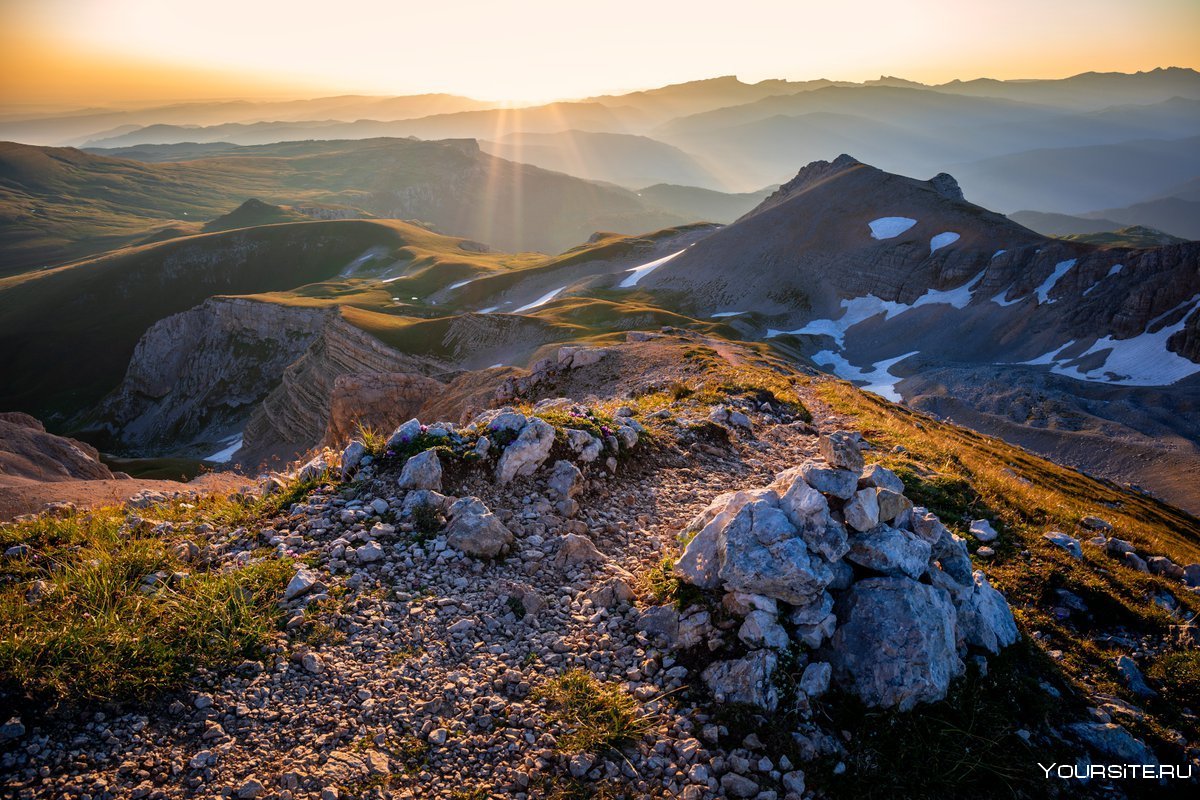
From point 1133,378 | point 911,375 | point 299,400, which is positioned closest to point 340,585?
point 299,400

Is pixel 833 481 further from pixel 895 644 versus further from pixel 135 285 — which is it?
pixel 135 285

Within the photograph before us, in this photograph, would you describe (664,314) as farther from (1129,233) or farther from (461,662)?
(1129,233)

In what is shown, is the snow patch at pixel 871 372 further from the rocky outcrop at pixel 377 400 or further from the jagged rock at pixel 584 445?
the jagged rock at pixel 584 445

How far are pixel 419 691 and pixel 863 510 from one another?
5.70 m

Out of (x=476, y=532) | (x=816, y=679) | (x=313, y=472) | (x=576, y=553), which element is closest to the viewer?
(x=816, y=679)

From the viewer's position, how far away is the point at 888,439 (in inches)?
641

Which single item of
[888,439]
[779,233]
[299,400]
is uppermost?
[779,233]

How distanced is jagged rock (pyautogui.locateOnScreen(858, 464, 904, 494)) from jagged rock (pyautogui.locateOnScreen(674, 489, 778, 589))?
1335 mm

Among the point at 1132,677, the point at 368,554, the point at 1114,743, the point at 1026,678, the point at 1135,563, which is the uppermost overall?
the point at 368,554

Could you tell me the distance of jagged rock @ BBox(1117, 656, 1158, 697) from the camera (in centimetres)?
695

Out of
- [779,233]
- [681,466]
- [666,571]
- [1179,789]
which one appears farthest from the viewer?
[779,233]

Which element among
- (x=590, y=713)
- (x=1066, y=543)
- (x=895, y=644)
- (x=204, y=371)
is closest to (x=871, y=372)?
(x=1066, y=543)

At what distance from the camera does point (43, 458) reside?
3127cm

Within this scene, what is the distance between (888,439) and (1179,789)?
11.1 meters
